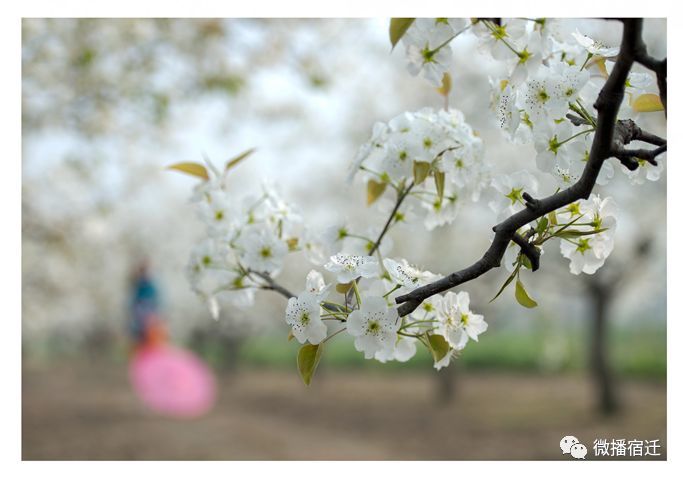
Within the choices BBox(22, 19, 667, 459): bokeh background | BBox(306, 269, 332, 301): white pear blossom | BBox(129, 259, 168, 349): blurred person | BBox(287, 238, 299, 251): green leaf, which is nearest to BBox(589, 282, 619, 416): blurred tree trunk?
BBox(22, 19, 667, 459): bokeh background

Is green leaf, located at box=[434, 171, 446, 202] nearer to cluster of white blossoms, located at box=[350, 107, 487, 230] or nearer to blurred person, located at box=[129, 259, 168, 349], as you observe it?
cluster of white blossoms, located at box=[350, 107, 487, 230]

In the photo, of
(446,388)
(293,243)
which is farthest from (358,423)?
(293,243)

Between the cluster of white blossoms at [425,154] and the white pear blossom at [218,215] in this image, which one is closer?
the cluster of white blossoms at [425,154]

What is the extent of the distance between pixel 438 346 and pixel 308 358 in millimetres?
134

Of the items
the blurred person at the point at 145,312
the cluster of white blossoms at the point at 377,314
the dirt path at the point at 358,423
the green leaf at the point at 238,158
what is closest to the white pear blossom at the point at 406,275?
the cluster of white blossoms at the point at 377,314

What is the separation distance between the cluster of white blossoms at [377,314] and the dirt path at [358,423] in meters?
4.66

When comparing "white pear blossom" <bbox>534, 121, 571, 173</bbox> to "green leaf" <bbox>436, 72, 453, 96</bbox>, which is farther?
"green leaf" <bbox>436, 72, 453, 96</bbox>

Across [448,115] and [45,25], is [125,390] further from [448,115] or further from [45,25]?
[448,115]

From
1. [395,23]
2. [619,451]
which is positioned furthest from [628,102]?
[619,451]

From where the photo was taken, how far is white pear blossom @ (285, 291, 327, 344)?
24.2 inches

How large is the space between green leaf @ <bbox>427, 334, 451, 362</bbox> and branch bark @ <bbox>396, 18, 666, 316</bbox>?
0.26 ft

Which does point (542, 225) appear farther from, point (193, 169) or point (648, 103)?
point (193, 169)

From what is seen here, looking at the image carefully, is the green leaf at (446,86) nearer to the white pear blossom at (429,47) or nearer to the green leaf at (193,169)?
the white pear blossom at (429,47)

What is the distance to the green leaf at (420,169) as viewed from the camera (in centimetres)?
74
